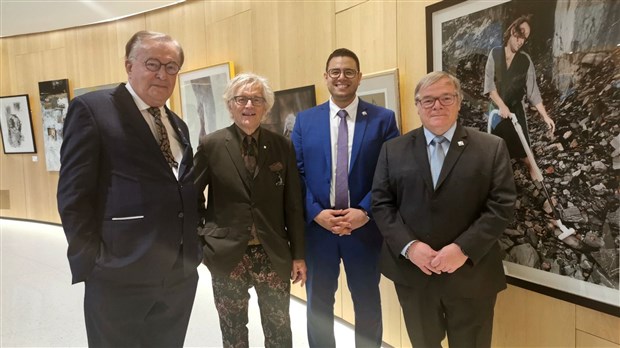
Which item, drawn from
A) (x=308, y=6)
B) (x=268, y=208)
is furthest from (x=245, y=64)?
(x=268, y=208)

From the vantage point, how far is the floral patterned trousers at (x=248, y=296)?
2145 mm

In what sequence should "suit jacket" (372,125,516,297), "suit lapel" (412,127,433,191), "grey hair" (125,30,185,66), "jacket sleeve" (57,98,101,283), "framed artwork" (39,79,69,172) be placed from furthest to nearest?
1. "framed artwork" (39,79,69,172)
2. "suit lapel" (412,127,433,191)
3. "suit jacket" (372,125,516,297)
4. "grey hair" (125,30,185,66)
5. "jacket sleeve" (57,98,101,283)

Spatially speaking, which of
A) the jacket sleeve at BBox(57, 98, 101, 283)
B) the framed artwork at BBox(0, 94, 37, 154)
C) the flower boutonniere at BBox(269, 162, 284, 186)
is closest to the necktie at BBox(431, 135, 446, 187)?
the flower boutonniere at BBox(269, 162, 284, 186)

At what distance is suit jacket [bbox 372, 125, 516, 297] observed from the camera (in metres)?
1.76

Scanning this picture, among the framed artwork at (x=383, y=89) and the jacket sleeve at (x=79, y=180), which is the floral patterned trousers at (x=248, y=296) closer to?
the jacket sleeve at (x=79, y=180)

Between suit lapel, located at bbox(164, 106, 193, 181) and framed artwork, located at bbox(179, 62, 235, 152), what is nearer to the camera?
suit lapel, located at bbox(164, 106, 193, 181)

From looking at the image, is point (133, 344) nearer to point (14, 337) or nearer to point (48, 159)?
point (14, 337)

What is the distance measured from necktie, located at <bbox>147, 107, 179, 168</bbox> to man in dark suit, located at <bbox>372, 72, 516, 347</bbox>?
41.5 inches

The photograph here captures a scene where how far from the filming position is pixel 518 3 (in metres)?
2.08

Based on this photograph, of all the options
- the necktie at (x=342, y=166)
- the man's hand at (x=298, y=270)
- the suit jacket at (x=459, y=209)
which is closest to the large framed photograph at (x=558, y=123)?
the suit jacket at (x=459, y=209)

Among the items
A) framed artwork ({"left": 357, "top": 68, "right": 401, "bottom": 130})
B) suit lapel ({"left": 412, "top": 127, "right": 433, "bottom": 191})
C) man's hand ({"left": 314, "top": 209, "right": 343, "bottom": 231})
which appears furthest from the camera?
framed artwork ({"left": 357, "top": 68, "right": 401, "bottom": 130})

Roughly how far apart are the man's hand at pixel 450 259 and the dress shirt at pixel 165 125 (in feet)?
4.08

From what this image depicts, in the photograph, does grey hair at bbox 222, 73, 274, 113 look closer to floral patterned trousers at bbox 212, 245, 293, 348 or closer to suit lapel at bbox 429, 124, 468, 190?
floral patterned trousers at bbox 212, 245, 293, 348

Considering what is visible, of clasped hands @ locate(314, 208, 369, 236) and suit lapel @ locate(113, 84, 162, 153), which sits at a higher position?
suit lapel @ locate(113, 84, 162, 153)
